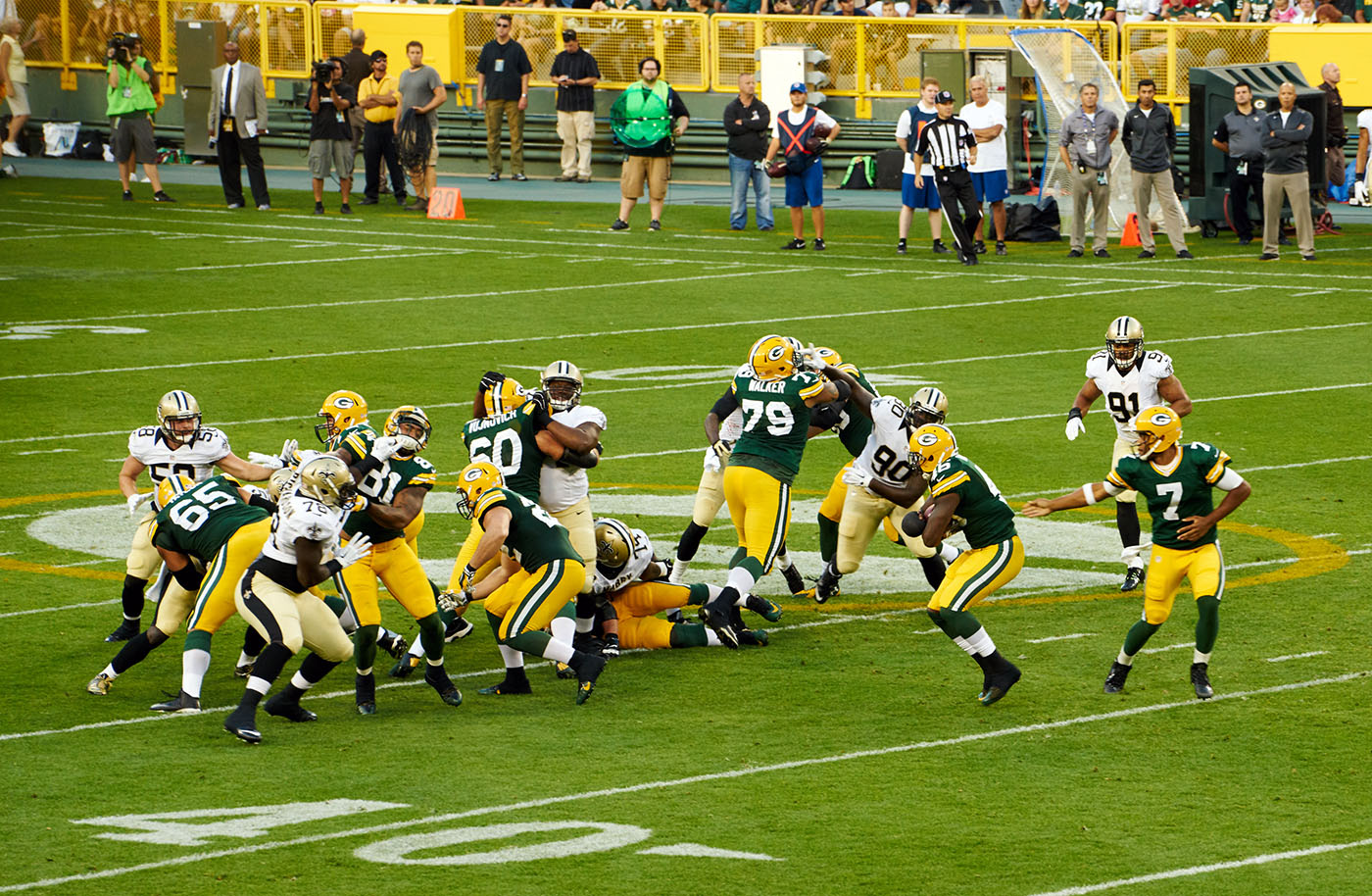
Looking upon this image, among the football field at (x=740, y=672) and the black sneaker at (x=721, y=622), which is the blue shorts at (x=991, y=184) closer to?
the football field at (x=740, y=672)

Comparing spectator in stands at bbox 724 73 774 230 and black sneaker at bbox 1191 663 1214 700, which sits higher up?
spectator in stands at bbox 724 73 774 230

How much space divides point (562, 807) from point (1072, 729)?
2546 mm

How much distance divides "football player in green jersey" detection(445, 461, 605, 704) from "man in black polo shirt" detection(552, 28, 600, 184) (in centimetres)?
2417

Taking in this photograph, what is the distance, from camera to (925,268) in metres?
25.7

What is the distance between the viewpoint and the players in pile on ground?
32.7 feet

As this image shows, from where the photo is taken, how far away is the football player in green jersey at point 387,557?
10.2 metres

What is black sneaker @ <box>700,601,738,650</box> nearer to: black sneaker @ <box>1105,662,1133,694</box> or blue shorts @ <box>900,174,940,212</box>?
black sneaker @ <box>1105,662,1133,694</box>

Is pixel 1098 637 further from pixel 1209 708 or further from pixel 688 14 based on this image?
pixel 688 14

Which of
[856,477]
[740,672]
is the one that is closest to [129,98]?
[856,477]

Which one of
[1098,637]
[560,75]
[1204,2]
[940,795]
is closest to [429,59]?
[560,75]

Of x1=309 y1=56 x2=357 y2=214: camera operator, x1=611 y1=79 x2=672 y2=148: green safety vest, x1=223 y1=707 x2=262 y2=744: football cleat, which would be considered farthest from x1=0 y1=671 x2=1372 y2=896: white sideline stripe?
x1=309 y1=56 x2=357 y2=214: camera operator

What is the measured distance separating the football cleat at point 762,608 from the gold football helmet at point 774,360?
128 cm

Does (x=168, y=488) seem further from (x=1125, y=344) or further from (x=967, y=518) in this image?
(x=1125, y=344)

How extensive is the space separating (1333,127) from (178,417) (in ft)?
68.8
